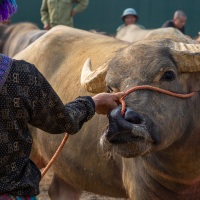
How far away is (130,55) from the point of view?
3820 mm

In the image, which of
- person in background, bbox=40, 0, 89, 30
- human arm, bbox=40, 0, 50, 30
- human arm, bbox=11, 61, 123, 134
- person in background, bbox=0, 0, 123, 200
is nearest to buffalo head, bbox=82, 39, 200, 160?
human arm, bbox=11, 61, 123, 134

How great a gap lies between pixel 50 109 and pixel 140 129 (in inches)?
26.1

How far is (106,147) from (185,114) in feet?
1.85

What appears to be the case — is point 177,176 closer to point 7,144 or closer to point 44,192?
point 7,144

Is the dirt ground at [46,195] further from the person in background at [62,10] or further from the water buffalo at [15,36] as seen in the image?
the person in background at [62,10]

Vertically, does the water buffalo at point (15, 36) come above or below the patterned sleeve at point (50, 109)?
below

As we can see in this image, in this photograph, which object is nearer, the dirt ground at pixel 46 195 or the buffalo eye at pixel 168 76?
the buffalo eye at pixel 168 76

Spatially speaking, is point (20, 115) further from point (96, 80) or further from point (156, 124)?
point (96, 80)

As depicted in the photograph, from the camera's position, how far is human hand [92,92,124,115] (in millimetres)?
3223

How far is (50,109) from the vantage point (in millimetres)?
2787

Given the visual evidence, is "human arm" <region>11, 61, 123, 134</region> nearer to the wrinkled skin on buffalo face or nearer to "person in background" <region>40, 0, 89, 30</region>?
the wrinkled skin on buffalo face

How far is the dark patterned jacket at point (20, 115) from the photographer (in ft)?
8.65

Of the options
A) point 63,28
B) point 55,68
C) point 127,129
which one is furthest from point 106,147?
point 63,28

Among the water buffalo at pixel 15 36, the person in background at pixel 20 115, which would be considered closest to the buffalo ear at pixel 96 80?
the person in background at pixel 20 115
